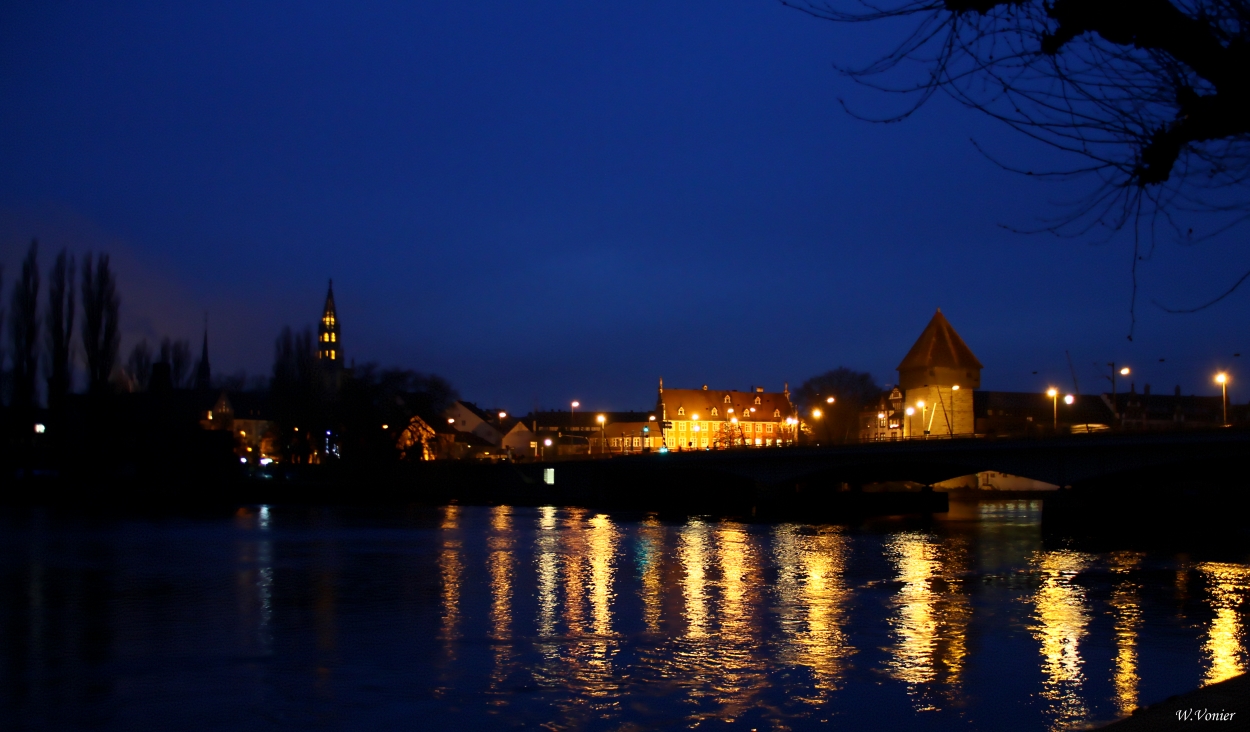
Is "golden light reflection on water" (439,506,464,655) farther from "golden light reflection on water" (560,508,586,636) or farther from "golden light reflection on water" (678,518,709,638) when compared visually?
"golden light reflection on water" (678,518,709,638)

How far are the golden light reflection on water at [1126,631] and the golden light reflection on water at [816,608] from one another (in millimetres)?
3990

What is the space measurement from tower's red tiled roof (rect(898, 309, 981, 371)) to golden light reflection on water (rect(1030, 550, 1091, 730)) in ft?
312

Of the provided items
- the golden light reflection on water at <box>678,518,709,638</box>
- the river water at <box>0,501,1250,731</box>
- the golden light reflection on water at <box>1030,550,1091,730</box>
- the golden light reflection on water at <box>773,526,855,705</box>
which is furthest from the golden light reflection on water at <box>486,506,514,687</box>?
the golden light reflection on water at <box>1030,550,1091,730</box>

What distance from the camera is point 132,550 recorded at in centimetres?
4078

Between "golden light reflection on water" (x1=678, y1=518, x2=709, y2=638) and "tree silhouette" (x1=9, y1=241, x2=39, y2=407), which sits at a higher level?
"tree silhouette" (x1=9, y1=241, x2=39, y2=407)

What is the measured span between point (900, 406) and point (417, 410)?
59.5m

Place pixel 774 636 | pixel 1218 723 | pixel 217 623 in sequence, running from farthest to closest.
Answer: pixel 217 623, pixel 774 636, pixel 1218 723

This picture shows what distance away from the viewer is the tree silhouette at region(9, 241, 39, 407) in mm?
73812

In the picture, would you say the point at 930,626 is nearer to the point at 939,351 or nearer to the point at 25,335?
the point at 25,335

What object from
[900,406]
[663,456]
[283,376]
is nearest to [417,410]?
[283,376]

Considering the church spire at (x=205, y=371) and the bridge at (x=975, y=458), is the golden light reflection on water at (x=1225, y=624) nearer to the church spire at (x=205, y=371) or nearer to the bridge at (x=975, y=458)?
the bridge at (x=975, y=458)

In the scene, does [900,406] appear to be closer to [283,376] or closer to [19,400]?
[283,376]

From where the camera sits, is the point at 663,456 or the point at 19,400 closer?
the point at 19,400

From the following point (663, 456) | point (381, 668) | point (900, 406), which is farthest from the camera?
point (900, 406)
